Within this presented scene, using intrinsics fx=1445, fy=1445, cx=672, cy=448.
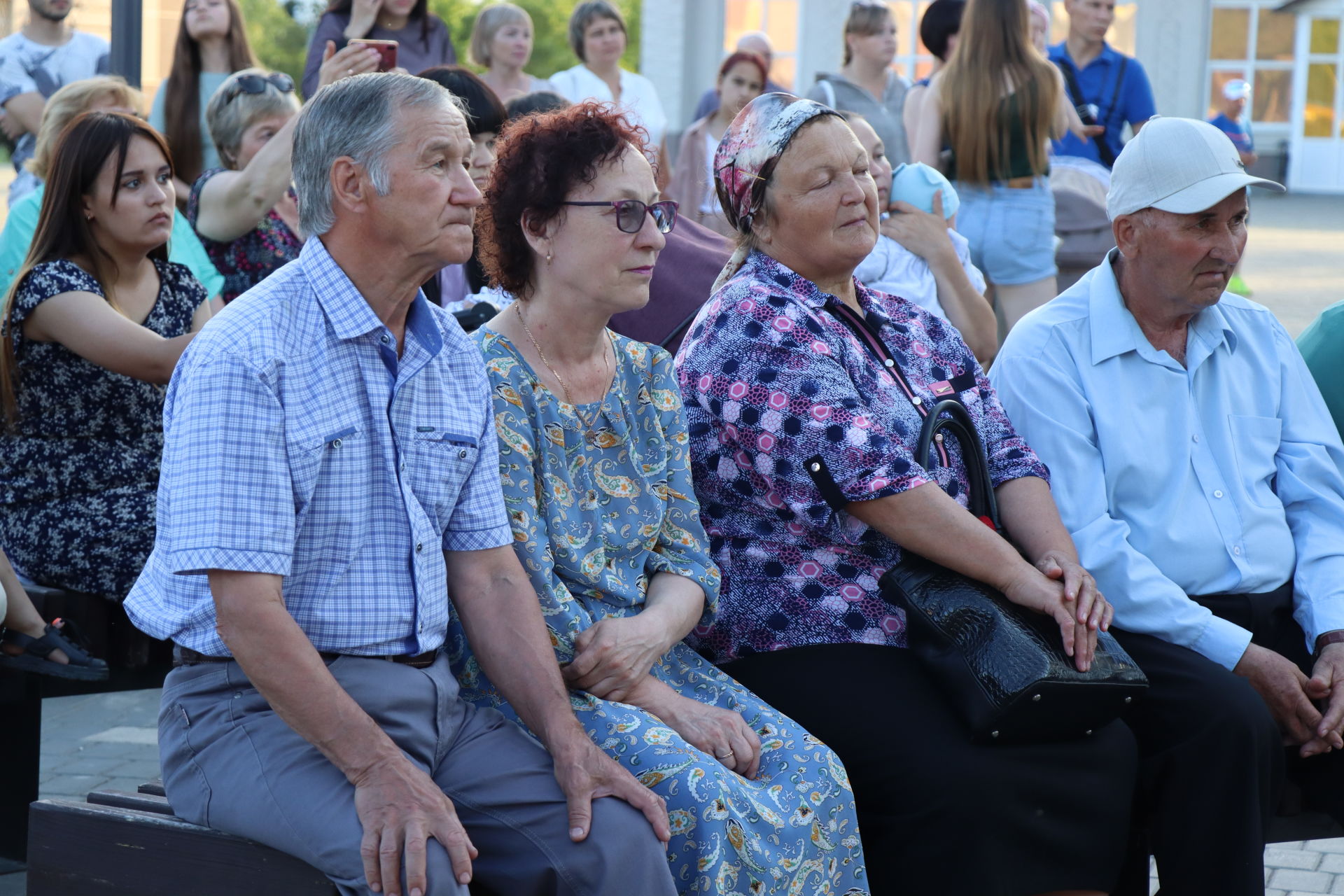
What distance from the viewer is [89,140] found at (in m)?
3.68

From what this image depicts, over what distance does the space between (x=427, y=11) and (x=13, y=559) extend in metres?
3.70

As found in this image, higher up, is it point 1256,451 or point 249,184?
point 249,184

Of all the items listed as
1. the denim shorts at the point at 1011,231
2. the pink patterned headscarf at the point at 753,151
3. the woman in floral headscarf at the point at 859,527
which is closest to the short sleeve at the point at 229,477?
the woman in floral headscarf at the point at 859,527

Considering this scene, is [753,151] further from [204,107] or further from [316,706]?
[204,107]

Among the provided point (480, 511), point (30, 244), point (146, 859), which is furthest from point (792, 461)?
point (30, 244)

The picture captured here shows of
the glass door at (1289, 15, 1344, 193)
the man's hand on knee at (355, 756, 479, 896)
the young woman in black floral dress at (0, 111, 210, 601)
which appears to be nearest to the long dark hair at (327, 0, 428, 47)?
the young woman in black floral dress at (0, 111, 210, 601)

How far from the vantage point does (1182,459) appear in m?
3.42

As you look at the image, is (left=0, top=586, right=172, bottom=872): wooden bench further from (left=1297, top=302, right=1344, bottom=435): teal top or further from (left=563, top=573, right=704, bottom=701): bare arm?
(left=1297, top=302, right=1344, bottom=435): teal top

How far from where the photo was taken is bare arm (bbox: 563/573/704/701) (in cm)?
279

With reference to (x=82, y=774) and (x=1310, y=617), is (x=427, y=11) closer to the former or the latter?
(x=82, y=774)

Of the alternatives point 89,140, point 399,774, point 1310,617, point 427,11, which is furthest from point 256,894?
point 427,11

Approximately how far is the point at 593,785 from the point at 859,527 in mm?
911

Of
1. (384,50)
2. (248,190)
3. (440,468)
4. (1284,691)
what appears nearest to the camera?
(440,468)

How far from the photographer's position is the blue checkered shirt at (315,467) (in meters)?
2.29
